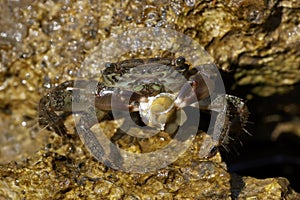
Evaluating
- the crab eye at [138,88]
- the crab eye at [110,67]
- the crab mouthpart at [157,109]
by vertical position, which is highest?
the crab eye at [110,67]

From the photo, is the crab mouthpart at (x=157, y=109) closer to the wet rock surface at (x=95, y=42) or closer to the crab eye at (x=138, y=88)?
the crab eye at (x=138, y=88)

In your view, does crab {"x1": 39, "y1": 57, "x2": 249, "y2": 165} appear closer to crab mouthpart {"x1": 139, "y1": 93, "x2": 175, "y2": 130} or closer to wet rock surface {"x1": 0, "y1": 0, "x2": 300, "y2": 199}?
crab mouthpart {"x1": 139, "y1": 93, "x2": 175, "y2": 130}

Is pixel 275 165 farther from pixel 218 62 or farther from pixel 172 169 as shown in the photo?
pixel 172 169

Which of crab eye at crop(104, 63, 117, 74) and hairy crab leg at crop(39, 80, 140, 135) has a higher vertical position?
crab eye at crop(104, 63, 117, 74)

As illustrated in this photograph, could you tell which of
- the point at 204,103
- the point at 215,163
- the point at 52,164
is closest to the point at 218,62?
the point at 204,103

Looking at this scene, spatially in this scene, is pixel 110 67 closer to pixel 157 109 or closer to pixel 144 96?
pixel 144 96

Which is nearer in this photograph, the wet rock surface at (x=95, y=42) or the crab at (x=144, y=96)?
the crab at (x=144, y=96)

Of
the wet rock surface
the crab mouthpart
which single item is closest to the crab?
the crab mouthpart

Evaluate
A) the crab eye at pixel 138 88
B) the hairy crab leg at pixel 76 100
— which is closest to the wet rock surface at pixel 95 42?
the hairy crab leg at pixel 76 100
